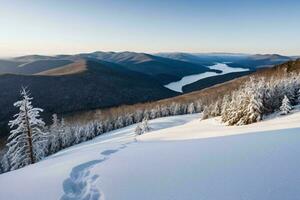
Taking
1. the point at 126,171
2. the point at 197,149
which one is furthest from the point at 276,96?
the point at 126,171

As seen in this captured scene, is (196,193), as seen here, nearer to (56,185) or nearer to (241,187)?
(241,187)

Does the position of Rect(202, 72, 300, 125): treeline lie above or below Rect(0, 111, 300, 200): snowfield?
below

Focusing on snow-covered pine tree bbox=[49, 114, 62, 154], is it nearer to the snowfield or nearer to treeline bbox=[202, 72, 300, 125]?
treeline bbox=[202, 72, 300, 125]

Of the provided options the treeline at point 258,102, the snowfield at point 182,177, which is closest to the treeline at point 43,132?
the snowfield at point 182,177

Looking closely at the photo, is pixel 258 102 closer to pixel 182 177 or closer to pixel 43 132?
pixel 182 177

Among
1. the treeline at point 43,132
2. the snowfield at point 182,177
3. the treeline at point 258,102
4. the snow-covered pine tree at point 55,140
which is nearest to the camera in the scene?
the snowfield at point 182,177

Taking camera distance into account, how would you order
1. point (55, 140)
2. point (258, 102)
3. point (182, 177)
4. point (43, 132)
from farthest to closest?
point (55, 140) < point (43, 132) < point (258, 102) < point (182, 177)

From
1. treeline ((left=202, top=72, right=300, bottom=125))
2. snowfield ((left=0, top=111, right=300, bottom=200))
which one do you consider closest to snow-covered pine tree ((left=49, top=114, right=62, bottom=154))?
treeline ((left=202, top=72, right=300, bottom=125))

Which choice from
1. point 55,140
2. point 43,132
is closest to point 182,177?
point 43,132

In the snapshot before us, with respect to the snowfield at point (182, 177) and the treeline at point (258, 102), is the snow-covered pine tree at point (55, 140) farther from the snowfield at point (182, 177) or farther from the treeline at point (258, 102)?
the snowfield at point (182, 177)

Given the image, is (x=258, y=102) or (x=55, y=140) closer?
(x=258, y=102)

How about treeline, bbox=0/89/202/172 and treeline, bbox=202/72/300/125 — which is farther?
treeline, bbox=202/72/300/125
